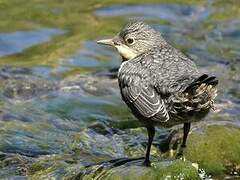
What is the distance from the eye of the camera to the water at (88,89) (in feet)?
27.2

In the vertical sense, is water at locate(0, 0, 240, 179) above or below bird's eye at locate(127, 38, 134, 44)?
below

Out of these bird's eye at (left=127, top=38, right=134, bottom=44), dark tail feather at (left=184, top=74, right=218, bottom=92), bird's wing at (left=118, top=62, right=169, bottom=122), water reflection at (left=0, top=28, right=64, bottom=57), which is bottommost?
water reflection at (left=0, top=28, right=64, bottom=57)

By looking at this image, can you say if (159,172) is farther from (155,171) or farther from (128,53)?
(128,53)

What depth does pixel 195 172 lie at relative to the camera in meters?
7.07

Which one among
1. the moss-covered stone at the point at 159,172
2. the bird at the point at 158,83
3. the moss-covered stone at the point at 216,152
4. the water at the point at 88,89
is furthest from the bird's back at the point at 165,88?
the moss-covered stone at the point at 216,152

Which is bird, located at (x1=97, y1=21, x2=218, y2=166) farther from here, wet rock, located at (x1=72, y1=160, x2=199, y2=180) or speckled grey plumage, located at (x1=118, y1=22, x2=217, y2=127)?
wet rock, located at (x1=72, y1=160, x2=199, y2=180)

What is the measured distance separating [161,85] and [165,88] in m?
0.10

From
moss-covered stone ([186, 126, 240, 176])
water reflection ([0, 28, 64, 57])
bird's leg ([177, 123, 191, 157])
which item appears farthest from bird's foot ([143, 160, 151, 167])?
water reflection ([0, 28, 64, 57])

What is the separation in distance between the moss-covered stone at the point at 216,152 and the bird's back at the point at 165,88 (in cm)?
104

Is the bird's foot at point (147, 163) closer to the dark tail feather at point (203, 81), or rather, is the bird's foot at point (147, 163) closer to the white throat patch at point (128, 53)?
the dark tail feather at point (203, 81)

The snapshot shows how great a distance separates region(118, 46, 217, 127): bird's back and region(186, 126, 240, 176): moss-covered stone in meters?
1.04

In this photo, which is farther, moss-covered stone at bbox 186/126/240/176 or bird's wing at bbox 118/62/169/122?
moss-covered stone at bbox 186/126/240/176

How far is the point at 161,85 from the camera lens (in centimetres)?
705

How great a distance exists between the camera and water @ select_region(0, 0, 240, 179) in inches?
326
